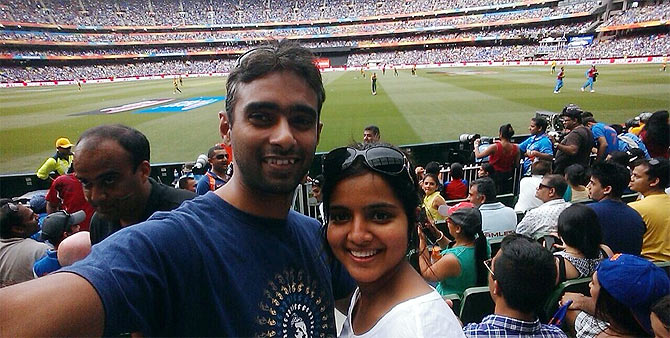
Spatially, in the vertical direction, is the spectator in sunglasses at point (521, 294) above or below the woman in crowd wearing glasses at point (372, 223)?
below

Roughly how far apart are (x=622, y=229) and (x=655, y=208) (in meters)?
0.65

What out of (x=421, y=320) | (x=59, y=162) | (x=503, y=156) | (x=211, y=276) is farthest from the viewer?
(x=59, y=162)

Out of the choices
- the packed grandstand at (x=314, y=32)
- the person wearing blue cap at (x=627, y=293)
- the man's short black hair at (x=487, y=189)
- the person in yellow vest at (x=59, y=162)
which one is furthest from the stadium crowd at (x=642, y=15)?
the person in yellow vest at (x=59, y=162)

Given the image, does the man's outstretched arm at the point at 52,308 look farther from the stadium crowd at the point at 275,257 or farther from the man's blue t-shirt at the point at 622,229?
the man's blue t-shirt at the point at 622,229

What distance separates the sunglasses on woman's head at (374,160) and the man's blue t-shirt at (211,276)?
0.28m

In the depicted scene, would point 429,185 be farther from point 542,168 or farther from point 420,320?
point 420,320

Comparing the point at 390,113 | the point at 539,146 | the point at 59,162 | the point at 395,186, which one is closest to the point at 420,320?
the point at 395,186

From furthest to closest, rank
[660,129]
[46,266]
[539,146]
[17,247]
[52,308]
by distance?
[539,146] < [660,129] < [17,247] < [46,266] < [52,308]

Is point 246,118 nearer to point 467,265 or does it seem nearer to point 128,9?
point 467,265

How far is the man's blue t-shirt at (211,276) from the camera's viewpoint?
40.9 inches

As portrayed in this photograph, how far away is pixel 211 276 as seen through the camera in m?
1.20

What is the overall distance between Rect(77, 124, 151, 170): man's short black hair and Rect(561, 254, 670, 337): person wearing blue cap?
279 centimetres

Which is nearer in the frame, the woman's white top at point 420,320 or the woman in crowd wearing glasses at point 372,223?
the woman's white top at point 420,320

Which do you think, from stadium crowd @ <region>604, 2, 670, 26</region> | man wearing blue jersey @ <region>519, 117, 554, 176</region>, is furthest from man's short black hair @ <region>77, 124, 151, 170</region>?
stadium crowd @ <region>604, 2, 670, 26</region>
